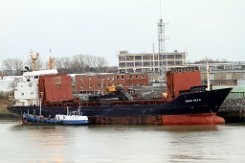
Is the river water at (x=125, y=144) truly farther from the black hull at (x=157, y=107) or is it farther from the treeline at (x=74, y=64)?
the treeline at (x=74, y=64)

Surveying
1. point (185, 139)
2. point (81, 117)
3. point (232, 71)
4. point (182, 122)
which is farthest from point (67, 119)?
point (232, 71)

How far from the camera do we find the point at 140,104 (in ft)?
173

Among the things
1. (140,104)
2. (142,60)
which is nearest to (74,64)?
(142,60)

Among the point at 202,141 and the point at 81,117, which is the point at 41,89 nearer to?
the point at 81,117

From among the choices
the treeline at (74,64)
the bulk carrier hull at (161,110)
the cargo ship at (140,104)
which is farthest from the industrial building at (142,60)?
the bulk carrier hull at (161,110)


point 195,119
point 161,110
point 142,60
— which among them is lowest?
point 195,119

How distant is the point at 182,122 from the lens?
50500 millimetres

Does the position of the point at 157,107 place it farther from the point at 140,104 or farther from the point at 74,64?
the point at 74,64

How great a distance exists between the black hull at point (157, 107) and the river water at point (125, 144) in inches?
96.4

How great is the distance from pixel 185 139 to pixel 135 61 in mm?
115415

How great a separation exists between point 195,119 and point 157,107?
318 cm

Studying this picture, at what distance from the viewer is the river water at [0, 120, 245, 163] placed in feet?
101

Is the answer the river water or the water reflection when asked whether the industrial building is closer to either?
the water reflection

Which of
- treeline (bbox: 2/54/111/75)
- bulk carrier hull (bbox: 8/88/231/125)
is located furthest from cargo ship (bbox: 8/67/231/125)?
treeline (bbox: 2/54/111/75)
